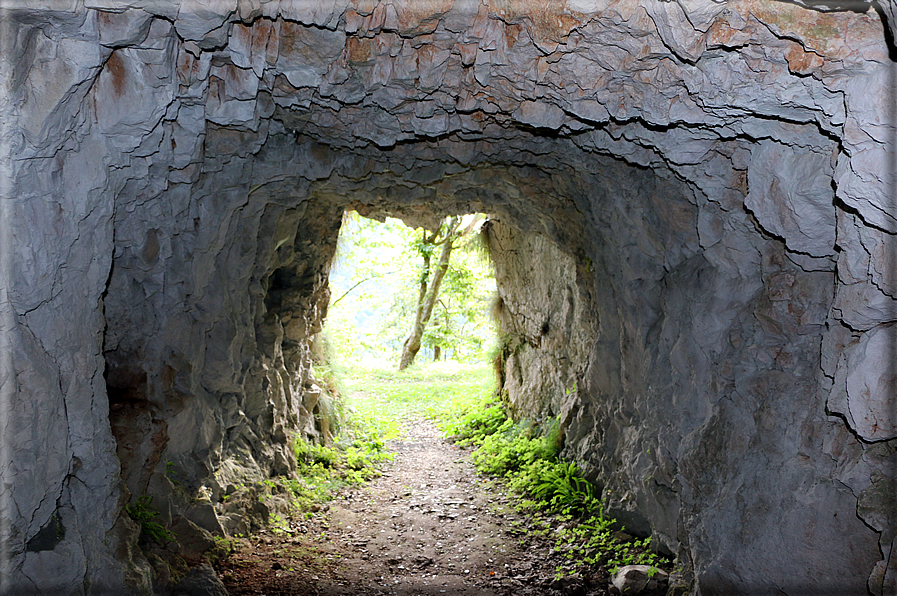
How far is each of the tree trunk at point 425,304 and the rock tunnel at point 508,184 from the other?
35.9 ft

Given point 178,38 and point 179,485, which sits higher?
point 178,38

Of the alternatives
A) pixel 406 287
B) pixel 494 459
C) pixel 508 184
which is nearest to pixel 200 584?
pixel 508 184

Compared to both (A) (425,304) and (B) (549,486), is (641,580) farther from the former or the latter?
(A) (425,304)

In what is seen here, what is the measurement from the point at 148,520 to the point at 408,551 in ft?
10.3

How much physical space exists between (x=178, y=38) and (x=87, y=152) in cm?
97

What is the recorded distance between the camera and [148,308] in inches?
212

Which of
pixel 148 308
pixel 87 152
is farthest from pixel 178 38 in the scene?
pixel 148 308

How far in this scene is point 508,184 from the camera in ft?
22.9

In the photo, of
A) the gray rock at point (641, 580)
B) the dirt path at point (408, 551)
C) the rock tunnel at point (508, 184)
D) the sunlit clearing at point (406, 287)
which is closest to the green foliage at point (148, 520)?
the rock tunnel at point (508, 184)

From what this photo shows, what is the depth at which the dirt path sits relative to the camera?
6191mm

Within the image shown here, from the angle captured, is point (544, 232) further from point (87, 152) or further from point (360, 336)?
point (360, 336)

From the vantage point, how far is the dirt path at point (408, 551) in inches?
244

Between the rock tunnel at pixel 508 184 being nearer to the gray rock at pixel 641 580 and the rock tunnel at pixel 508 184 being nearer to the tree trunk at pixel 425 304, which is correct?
the gray rock at pixel 641 580

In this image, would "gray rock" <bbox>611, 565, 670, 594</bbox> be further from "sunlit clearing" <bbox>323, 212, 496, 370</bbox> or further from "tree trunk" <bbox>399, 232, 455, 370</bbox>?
"tree trunk" <bbox>399, 232, 455, 370</bbox>
